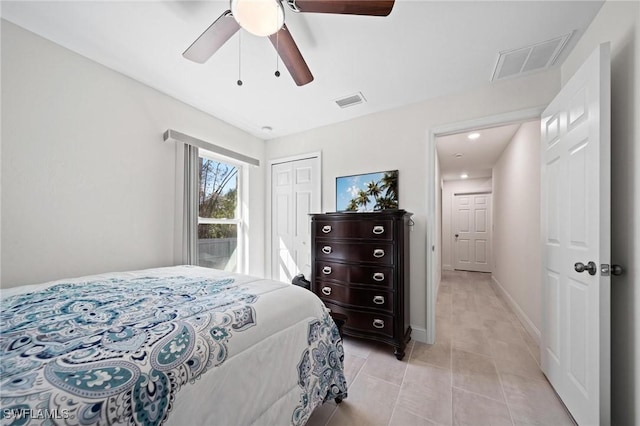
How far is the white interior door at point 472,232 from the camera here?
616cm

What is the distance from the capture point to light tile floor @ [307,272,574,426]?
1476 millimetres

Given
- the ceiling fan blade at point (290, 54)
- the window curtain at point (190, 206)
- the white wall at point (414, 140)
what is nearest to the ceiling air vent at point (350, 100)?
the white wall at point (414, 140)

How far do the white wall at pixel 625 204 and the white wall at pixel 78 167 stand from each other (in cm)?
338

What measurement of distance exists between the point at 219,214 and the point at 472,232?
623cm

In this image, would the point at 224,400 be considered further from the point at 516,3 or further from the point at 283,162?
the point at 283,162

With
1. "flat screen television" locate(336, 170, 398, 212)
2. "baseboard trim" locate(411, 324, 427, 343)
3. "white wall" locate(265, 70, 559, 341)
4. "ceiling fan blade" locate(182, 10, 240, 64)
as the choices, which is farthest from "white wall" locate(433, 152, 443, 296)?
"ceiling fan blade" locate(182, 10, 240, 64)

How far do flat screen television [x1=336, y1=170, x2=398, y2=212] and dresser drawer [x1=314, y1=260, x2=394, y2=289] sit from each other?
0.77m

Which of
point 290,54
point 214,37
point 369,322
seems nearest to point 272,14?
point 290,54

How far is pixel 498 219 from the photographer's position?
4.79m

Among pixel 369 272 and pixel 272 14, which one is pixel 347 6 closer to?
pixel 272 14

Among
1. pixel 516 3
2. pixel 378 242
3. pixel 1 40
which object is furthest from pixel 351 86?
pixel 1 40

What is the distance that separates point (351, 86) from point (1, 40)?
8.33 feet

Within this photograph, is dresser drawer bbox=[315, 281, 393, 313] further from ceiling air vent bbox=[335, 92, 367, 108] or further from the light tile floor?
ceiling air vent bbox=[335, 92, 367, 108]

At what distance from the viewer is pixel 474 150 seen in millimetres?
4266
